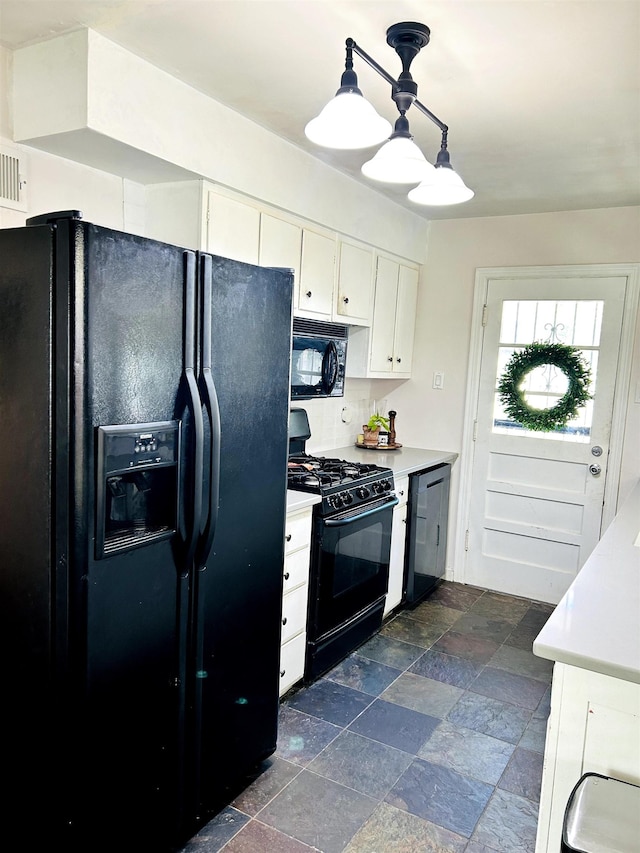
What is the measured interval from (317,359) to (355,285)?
0.59m

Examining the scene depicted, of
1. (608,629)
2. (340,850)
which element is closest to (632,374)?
(608,629)

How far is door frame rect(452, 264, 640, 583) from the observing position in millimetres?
3744

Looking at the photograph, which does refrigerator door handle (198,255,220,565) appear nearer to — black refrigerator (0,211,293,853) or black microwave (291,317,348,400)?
black refrigerator (0,211,293,853)

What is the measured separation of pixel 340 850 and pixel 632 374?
2989 millimetres

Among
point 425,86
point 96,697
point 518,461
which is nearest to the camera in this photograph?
point 96,697

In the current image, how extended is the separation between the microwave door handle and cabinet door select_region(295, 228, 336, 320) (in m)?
0.17

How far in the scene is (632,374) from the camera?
3.75 m

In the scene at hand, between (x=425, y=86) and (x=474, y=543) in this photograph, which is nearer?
(x=425, y=86)

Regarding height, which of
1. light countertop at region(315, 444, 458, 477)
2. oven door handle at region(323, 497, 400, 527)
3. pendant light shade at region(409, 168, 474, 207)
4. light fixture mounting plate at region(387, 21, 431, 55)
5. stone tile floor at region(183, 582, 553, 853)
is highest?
light fixture mounting plate at region(387, 21, 431, 55)

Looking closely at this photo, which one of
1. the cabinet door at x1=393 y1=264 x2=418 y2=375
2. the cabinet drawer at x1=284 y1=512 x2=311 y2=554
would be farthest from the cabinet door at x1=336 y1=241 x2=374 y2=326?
the cabinet drawer at x1=284 y1=512 x2=311 y2=554

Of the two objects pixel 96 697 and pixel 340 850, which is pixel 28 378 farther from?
pixel 340 850

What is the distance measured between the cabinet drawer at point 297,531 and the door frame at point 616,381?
1866 mm

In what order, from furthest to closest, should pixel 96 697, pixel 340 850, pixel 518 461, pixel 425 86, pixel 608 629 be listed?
pixel 518 461, pixel 425 86, pixel 340 850, pixel 96 697, pixel 608 629

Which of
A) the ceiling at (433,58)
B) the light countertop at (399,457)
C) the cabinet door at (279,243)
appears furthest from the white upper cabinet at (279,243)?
the light countertop at (399,457)
